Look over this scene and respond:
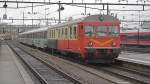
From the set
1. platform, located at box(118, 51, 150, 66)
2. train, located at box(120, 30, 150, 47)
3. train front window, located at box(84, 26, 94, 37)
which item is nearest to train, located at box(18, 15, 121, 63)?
train front window, located at box(84, 26, 94, 37)

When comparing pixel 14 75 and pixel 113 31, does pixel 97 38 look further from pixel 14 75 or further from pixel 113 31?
pixel 14 75

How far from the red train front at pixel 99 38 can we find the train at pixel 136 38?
1048 inches

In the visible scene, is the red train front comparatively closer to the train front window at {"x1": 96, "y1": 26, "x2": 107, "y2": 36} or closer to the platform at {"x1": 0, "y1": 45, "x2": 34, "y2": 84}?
the train front window at {"x1": 96, "y1": 26, "x2": 107, "y2": 36}

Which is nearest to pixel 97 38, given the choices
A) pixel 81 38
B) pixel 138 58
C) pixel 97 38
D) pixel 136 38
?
pixel 97 38

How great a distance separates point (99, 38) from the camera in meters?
22.1

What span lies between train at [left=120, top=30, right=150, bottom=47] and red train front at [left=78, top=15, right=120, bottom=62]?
26613mm

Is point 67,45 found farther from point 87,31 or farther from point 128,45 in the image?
point 128,45

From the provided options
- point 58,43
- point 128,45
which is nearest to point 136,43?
point 128,45

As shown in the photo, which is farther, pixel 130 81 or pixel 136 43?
pixel 136 43

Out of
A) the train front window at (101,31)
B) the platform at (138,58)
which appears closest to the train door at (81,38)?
the train front window at (101,31)

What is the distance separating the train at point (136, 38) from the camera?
49.3 m

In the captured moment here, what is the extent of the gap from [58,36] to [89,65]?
8.18m

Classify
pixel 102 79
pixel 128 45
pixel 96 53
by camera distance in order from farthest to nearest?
1. pixel 128 45
2. pixel 96 53
3. pixel 102 79

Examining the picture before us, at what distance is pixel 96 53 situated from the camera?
854 inches
